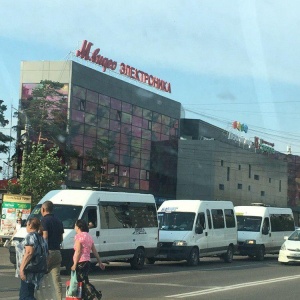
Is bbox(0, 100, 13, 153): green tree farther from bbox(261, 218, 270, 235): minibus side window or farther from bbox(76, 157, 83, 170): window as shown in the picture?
bbox(261, 218, 270, 235): minibus side window

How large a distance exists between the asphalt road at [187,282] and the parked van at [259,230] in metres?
5.76

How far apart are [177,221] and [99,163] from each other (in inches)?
1165

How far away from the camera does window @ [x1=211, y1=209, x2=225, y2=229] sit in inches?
1084

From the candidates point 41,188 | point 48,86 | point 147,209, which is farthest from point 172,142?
point 147,209

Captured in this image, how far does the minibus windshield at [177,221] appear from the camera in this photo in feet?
84.6

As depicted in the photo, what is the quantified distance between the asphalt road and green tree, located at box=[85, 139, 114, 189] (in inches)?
1140

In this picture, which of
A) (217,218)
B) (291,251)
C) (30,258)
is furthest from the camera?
(217,218)

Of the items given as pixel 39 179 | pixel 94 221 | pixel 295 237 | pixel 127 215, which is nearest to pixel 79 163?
pixel 39 179

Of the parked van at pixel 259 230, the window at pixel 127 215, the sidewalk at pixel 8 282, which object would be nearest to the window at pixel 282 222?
the parked van at pixel 259 230

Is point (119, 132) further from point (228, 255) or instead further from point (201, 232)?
point (201, 232)

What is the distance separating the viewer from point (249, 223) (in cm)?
3253

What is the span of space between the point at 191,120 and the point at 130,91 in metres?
11.7

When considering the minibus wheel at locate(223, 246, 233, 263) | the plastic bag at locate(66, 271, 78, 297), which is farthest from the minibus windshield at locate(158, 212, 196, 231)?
the plastic bag at locate(66, 271, 78, 297)

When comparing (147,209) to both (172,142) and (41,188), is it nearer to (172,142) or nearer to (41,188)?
(41,188)
